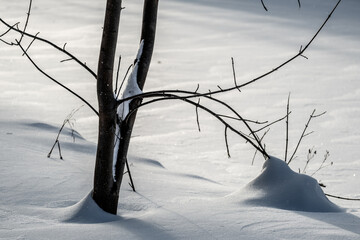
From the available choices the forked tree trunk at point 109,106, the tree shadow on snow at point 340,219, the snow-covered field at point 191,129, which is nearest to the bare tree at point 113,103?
the forked tree trunk at point 109,106

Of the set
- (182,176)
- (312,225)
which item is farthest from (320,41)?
(312,225)

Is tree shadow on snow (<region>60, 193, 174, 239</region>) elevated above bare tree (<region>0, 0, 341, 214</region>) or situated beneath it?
situated beneath

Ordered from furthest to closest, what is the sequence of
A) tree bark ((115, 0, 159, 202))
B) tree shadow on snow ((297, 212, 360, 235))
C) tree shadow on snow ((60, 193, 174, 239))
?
tree bark ((115, 0, 159, 202)) → tree shadow on snow ((297, 212, 360, 235)) → tree shadow on snow ((60, 193, 174, 239))

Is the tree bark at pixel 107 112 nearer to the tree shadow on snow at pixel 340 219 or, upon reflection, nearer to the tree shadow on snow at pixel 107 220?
the tree shadow on snow at pixel 107 220

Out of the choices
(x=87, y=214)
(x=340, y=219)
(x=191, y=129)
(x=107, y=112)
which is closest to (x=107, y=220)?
(x=87, y=214)

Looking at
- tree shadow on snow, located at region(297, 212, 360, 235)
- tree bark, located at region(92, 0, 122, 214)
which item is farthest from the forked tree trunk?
tree shadow on snow, located at region(297, 212, 360, 235)

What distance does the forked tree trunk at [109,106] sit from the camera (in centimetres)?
188

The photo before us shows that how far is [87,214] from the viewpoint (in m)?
1.93

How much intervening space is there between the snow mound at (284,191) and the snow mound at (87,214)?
0.51m

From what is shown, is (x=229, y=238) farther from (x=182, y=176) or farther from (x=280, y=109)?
(x=280, y=109)

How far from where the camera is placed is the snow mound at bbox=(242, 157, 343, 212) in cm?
203

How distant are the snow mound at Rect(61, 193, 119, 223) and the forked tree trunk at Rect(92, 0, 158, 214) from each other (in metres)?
0.03

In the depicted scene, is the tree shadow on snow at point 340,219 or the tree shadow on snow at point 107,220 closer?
the tree shadow on snow at point 107,220

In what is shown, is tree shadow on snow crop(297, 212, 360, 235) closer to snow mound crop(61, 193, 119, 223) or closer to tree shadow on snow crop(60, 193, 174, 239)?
tree shadow on snow crop(60, 193, 174, 239)
